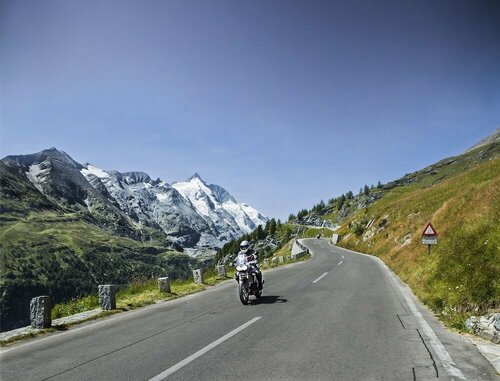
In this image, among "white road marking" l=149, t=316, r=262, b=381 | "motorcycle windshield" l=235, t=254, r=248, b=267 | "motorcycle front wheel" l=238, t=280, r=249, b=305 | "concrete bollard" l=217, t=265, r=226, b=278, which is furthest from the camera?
"concrete bollard" l=217, t=265, r=226, b=278

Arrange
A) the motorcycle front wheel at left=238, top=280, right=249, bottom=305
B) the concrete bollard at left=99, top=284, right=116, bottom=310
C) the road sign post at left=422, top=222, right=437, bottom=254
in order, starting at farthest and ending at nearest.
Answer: the road sign post at left=422, top=222, right=437, bottom=254, the concrete bollard at left=99, top=284, right=116, bottom=310, the motorcycle front wheel at left=238, top=280, right=249, bottom=305

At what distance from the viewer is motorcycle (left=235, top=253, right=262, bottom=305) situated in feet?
41.4

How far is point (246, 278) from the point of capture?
12.8m

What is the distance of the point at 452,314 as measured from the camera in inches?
381

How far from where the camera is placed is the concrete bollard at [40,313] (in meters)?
10.2

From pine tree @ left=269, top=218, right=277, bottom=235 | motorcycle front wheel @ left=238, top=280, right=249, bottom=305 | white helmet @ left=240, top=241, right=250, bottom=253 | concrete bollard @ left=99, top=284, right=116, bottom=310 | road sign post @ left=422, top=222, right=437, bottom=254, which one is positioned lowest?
motorcycle front wheel @ left=238, top=280, right=249, bottom=305

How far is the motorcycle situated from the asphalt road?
0.67m

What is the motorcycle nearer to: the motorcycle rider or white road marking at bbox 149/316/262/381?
the motorcycle rider

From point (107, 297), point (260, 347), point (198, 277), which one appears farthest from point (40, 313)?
point (198, 277)

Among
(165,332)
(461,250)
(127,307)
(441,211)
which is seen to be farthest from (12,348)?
(441,211)

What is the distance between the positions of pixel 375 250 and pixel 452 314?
36366 mm

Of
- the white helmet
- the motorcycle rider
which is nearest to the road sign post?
the motorcycle rider

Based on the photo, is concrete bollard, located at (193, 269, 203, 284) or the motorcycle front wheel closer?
the motorcycle front wheel

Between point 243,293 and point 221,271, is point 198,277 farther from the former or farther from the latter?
point 243,293
